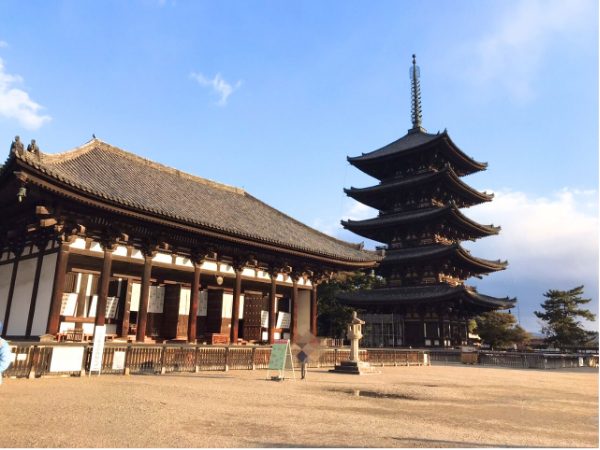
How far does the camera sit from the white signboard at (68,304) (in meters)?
15.3

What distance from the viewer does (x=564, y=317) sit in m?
50.1

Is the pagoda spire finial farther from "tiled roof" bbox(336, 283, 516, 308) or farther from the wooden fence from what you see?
the wooden fence

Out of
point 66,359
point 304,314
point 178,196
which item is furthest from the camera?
point 304,314

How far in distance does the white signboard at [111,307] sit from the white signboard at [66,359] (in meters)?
4.62

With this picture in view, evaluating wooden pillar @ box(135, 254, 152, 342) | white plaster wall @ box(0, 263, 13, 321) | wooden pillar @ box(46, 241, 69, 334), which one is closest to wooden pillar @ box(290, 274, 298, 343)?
wooden pillar @ box(135, 254, 152, 342)

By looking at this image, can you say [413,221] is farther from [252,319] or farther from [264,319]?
[252,319]

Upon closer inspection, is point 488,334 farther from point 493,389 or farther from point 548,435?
point 548,435

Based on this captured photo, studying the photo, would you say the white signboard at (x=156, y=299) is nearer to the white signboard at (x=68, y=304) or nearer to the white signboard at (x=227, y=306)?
the white signboard at (x=227, y=306)

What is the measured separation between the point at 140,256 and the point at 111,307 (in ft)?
8.50

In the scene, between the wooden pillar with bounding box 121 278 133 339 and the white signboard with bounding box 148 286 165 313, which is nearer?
A: the wooden pillar with bounding box 121 278 133 339

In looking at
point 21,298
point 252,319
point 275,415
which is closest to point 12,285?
point 21,298

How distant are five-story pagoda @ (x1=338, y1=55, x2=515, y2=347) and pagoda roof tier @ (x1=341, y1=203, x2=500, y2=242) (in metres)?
0.08

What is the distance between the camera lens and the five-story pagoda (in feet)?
109

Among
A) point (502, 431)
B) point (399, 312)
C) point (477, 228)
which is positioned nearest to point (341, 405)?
point (502, 431)
